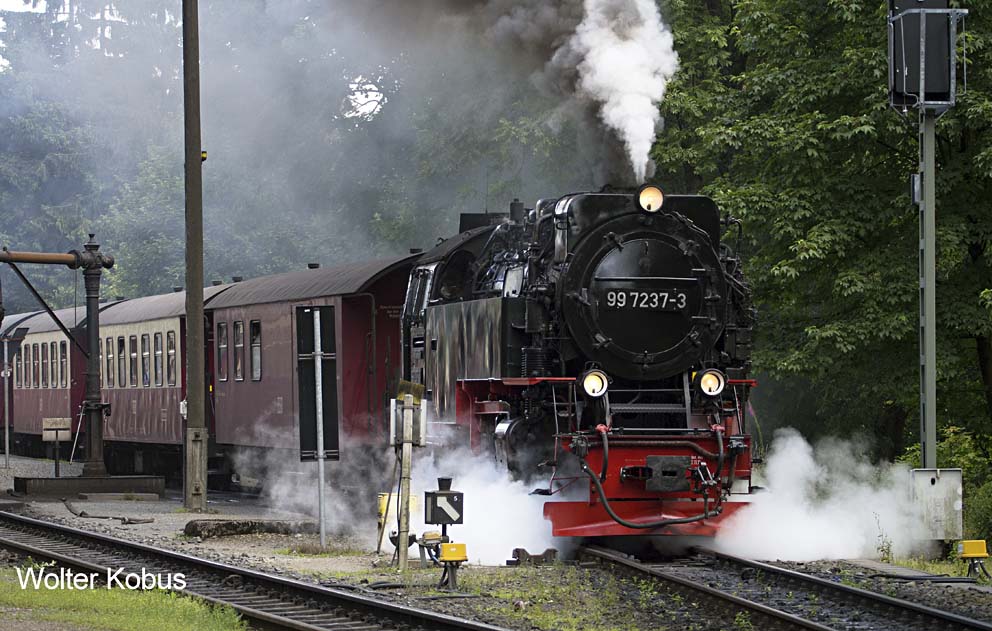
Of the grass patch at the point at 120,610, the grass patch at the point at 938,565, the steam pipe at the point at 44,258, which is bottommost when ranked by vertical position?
the grass patch at the point at 938,565

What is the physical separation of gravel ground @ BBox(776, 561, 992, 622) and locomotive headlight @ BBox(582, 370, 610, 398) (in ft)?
6.53

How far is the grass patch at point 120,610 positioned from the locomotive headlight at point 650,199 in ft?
16.7

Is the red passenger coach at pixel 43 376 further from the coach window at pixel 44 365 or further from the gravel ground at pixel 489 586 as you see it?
the gravel ground at pixel 489 586

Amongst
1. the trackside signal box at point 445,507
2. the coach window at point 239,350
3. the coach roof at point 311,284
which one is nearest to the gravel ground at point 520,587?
the trackside signal box at point 445,507

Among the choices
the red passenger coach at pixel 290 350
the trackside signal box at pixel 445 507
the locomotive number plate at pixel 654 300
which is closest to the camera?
the trackside signal box at pixel 445 507

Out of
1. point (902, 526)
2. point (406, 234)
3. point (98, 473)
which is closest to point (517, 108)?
point (406, 234)

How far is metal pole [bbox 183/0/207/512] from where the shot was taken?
61.7 feet

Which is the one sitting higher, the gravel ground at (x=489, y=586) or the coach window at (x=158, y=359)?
the coach window at (x=158, y=359)

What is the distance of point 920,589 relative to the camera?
10695mm

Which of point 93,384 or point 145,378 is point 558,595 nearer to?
point 93,384

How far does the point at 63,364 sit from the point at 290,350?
12.5m

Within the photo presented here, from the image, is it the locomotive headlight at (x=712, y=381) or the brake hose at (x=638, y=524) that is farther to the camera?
the locomotive headlight at (x=712, y=381)

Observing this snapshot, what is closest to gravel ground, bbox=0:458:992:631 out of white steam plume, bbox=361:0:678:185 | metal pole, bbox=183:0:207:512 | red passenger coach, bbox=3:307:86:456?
metal pole, bbox=183:0:207:512

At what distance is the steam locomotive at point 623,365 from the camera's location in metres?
12.3
